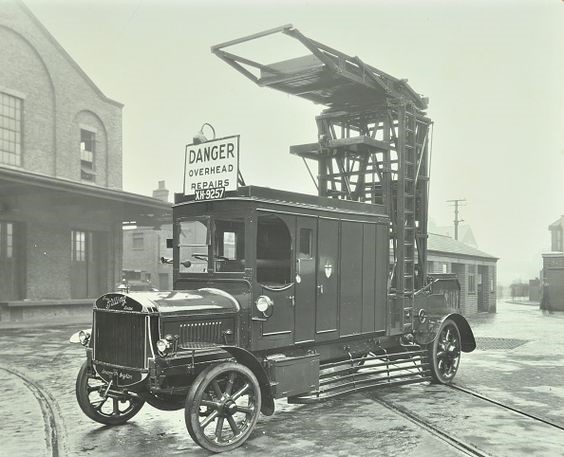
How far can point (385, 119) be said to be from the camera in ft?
31.0

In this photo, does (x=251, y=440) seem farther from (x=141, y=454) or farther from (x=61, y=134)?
(x=61, y=134)

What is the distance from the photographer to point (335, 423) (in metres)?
6.73

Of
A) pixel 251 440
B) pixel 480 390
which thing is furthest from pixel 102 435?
pixel 480 390

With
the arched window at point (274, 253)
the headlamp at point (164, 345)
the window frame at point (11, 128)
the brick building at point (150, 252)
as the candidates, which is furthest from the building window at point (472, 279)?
the headlamp at point (164, 345)

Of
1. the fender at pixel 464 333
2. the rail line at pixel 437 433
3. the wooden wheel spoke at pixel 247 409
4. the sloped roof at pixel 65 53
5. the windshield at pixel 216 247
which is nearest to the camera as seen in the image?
the rail line at pixel 437 433

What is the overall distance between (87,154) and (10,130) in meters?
4.40

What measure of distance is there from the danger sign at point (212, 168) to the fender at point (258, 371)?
5.50ft

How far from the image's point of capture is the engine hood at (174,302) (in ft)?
19.2

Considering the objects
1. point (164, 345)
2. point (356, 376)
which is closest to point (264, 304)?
point (164, 345)

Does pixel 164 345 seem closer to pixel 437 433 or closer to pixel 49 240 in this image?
pixel 437 433

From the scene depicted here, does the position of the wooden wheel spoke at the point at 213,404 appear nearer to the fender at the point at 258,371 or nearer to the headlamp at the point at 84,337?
the fender at the point at 258,371

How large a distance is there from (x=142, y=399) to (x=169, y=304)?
4.37 ft

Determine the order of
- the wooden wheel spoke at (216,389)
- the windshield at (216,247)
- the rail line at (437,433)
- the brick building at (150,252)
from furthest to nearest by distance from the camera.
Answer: the brick building at (150,252) < the windshield at (216,247) < the wooden wheel spoke at (216,389) < the rail line at (437,433)

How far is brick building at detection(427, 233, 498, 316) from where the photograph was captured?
79.7 feet
